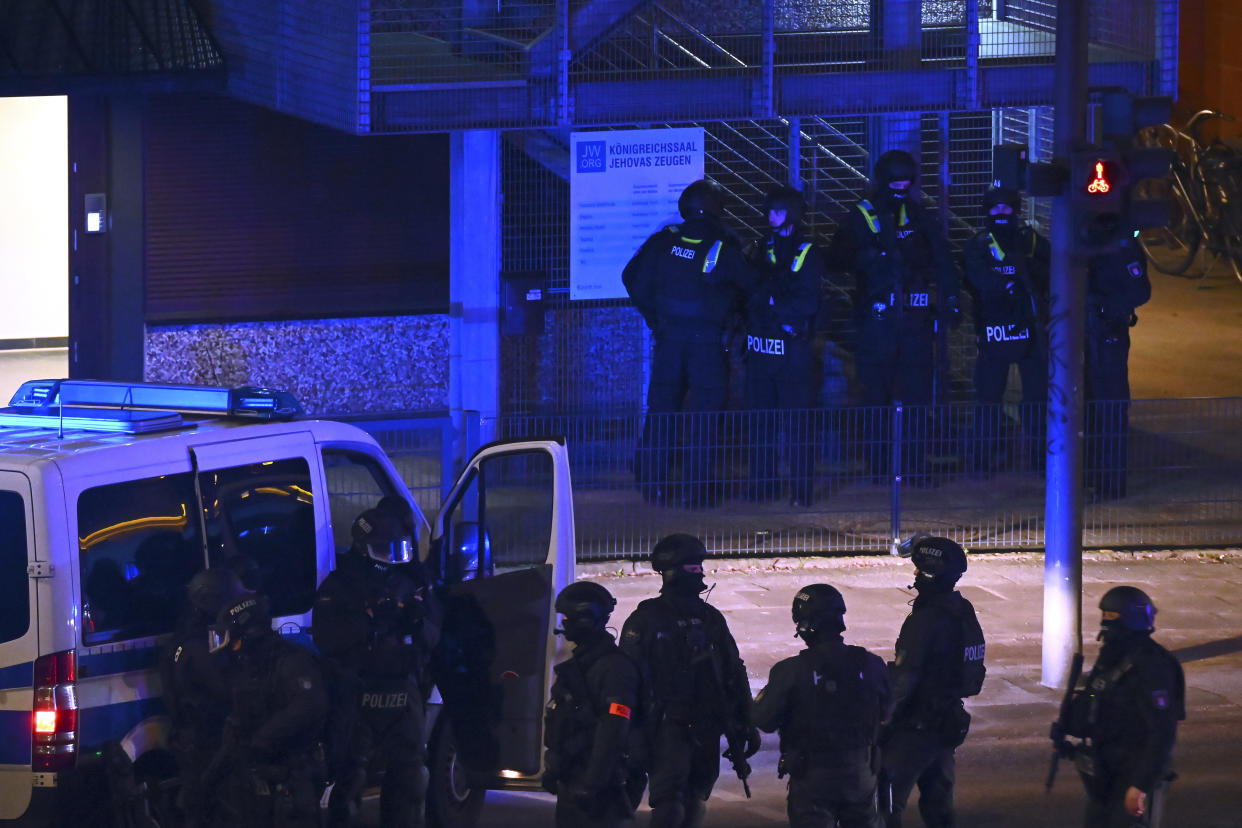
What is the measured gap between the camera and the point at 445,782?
712 centimetres

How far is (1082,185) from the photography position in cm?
933

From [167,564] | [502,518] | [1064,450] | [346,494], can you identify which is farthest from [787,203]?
[167,564]

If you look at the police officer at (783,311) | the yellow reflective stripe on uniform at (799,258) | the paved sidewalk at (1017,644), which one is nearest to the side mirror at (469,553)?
the paved sidewalk at (1017,644)

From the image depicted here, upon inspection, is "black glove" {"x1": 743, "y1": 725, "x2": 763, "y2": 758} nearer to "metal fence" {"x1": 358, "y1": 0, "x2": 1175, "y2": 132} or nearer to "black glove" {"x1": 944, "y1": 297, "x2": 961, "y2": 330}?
"black glove" {"x1": 944, "y1": 297, "x2": 961, "y2": 330}

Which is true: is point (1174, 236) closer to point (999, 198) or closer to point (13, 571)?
point (999, 198)

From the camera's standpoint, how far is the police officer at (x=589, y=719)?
616 cm

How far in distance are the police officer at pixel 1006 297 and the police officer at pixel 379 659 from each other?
26.3 feet

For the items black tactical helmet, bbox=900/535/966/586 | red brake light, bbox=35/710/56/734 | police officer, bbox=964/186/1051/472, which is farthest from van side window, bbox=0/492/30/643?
police officer, bbox=964/186/1051/472

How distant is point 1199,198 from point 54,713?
58.0 ft

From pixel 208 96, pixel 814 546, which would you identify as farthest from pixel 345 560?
pixel 208 96

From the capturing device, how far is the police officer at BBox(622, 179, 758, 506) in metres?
13.2

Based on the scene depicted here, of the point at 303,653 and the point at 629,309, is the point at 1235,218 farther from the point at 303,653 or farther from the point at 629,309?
the point at 303,653

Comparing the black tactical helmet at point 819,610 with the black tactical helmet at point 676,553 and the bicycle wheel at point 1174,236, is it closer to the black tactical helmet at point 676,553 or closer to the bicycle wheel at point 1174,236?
the black tactical helmet at point 676,553

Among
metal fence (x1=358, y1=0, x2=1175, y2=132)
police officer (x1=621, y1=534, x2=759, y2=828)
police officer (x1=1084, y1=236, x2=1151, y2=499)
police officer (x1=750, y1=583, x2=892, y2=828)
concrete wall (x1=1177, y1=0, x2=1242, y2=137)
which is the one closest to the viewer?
police officer (x1=750, y1=583, x2=892, y2=828)
